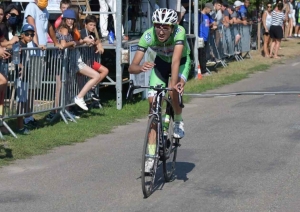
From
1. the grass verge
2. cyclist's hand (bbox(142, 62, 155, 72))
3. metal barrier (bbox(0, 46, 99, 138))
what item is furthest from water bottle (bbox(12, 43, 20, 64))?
cyclist's hand (bbox(142, 62, 155, 72))

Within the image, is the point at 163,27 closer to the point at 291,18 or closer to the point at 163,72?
the point at 163,72

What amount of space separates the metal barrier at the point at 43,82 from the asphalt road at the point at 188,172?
1.08 meters

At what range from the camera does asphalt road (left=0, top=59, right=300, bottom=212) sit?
7.63 m

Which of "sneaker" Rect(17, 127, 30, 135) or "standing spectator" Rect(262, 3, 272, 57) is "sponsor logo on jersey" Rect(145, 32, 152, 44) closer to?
"sneaker" Rect(17, 127, 30, 135)

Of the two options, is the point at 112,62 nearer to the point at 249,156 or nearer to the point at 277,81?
the point at 277,81

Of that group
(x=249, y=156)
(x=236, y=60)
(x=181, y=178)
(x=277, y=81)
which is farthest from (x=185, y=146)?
(x=236, y=60)

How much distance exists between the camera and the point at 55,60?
12180 mm

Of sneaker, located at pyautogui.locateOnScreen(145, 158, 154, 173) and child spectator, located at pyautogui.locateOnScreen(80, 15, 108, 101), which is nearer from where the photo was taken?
sneaker, located at pyautogui.locateOnScreen(145, 158, 154, 173)

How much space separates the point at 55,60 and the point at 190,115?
3017 mm

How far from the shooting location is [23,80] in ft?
37.2

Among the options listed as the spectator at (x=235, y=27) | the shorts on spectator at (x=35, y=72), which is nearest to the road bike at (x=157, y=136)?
the shorts on spectator at (x=35, y=72)

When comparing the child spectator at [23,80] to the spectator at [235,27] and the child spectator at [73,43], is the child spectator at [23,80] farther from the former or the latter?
the spectator at [235,27]

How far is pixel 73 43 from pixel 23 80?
5.25 feet

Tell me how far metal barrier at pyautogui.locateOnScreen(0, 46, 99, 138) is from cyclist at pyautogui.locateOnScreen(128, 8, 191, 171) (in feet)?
10.6
